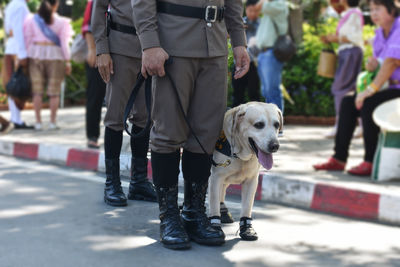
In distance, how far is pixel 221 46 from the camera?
360 cm

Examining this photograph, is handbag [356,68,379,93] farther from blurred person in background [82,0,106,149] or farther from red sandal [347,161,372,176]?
blurred person in background [82,0,106,149]

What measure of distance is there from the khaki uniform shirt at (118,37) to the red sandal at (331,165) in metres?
2.20

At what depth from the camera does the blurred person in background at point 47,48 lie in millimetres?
8703

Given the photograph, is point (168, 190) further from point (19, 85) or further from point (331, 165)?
point (19, 85)

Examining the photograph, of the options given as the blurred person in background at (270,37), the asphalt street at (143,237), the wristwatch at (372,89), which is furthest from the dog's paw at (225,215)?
the blurred person in background at (270,37)

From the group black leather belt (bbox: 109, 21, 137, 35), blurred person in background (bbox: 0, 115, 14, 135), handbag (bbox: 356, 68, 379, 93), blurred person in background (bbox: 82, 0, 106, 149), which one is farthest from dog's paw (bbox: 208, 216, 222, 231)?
blurred person in background (bbox: 0, 115, 14, 135)

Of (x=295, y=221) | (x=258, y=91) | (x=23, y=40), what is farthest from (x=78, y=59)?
(x=295, y=221)

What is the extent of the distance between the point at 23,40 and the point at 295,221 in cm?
560

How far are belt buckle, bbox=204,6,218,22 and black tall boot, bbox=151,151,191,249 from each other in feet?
2.44

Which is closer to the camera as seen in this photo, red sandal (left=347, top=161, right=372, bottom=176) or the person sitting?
the person sitting

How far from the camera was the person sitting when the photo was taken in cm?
548

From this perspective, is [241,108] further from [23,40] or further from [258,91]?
[23,40]

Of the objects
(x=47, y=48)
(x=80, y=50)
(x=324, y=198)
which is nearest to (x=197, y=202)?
(x=324, y=198)

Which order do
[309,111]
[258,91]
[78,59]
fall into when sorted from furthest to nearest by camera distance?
1. [309,111]
2. [258,91]
3. [78,59]
